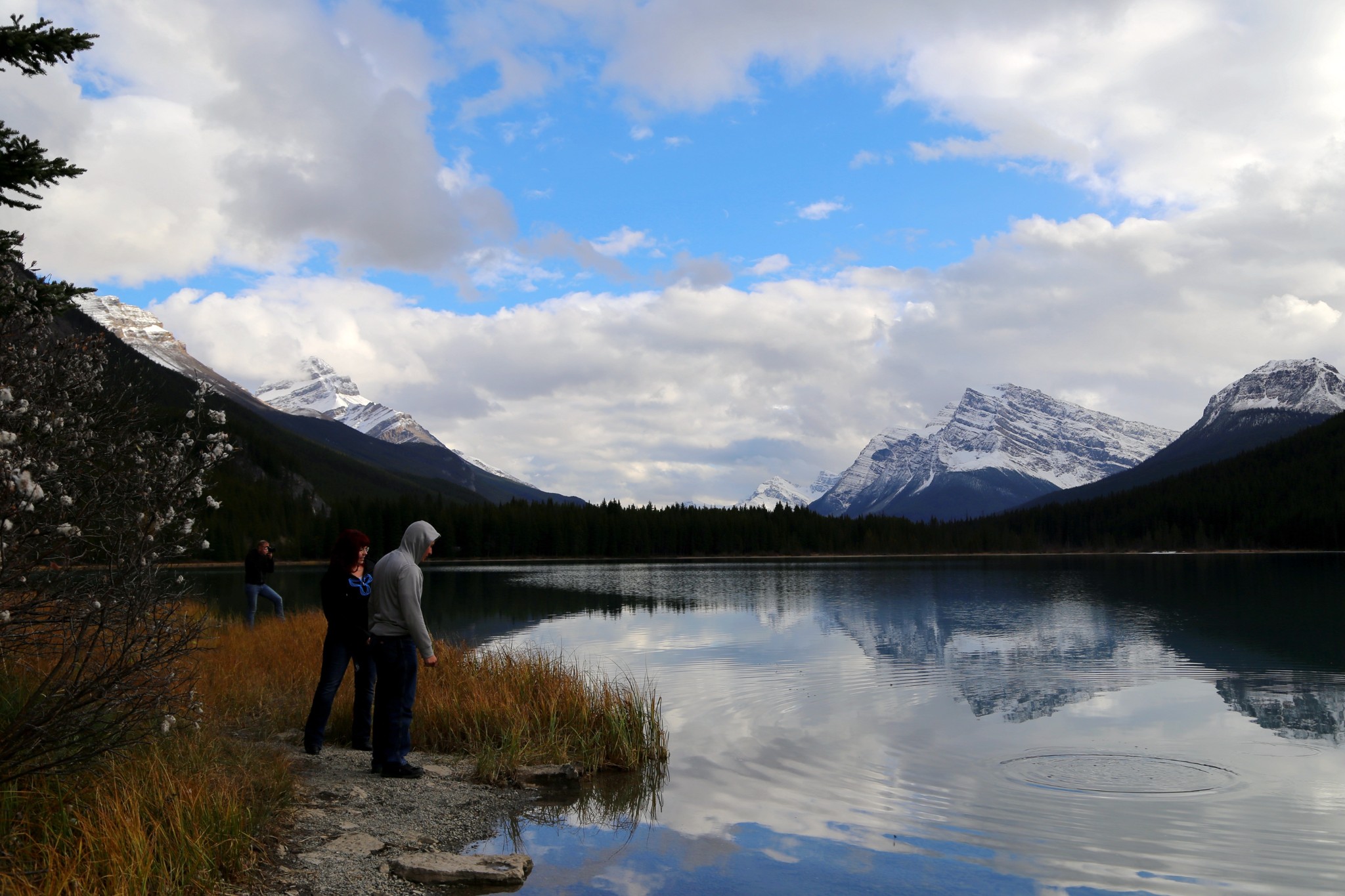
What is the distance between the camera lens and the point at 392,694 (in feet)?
35.3

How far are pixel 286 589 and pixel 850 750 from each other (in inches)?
1928

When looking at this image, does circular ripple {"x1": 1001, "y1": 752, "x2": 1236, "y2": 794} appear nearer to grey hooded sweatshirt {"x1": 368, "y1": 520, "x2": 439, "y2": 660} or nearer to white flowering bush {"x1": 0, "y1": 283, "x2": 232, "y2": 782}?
grey hooded sweatshirt {"x1": 368, "y1": 520, "x2": 439, "y2": 660}

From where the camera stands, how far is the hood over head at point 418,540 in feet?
35.7

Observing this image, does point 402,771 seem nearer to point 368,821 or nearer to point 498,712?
point 368,821

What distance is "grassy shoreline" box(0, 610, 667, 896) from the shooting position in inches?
258

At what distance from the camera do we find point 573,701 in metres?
14.4

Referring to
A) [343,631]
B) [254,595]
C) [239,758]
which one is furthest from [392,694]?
[254,595]

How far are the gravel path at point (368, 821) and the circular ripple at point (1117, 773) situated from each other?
7087 mm

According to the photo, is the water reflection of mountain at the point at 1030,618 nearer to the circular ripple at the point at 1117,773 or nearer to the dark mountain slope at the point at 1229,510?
the circular ripple at the point at 1117,773

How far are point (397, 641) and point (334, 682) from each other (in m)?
1.82

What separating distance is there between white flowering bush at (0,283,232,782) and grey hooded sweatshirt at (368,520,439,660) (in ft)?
6.57

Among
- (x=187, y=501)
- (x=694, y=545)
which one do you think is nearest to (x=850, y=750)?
(x=187, y=501)

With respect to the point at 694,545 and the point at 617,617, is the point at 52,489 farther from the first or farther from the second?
the point at 694,545

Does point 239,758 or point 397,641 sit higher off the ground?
point 397,641
